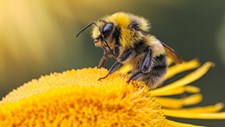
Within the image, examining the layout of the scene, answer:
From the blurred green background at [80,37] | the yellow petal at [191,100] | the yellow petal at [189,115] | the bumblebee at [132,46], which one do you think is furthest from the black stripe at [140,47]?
the blurred green background at [80,37]

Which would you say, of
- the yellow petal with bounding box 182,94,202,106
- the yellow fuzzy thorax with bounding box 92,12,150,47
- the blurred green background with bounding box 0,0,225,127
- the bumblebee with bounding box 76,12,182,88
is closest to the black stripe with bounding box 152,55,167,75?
the bumblebee with bounding box 76,12,182,88

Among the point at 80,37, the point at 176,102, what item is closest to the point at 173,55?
the point at 176,102

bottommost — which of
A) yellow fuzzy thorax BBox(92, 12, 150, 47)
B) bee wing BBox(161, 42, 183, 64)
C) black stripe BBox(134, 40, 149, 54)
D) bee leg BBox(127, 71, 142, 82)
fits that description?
bee wing BBox(161, 42, 183, 64)

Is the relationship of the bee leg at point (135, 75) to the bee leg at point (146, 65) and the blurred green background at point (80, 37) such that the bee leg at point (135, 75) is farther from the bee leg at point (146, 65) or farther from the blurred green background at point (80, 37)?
the blurred green background at point (80, 37)

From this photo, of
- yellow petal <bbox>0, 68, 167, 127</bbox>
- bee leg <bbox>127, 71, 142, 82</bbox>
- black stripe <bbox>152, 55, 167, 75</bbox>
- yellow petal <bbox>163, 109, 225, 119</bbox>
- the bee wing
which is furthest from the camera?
yellow petal <bbox>163, 109, 225, 119</bbox>

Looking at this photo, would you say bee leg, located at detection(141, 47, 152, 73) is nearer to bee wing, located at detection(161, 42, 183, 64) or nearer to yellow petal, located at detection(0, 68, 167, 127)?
yellow petal, located at detection(0, 68, 167, 127)

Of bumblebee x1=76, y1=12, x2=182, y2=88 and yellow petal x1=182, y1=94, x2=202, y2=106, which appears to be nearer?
bumblebee x1=76, y1=12, x2=182, y2=88

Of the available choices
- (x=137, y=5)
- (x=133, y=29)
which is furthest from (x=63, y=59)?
(x=133, y=29)
